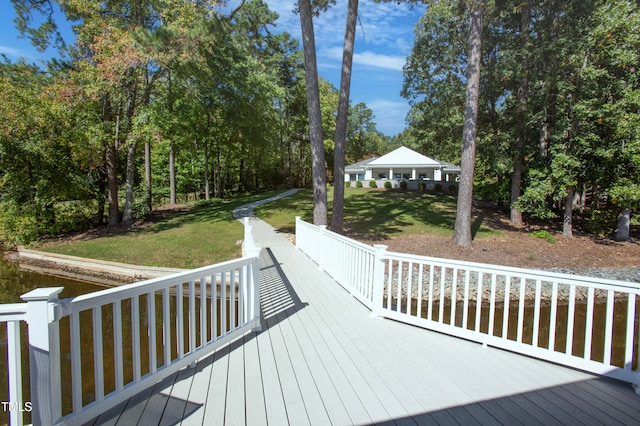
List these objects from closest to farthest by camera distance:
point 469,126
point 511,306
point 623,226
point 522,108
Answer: point 511,306 → point 469,126 → point 623,226 → point 522,108

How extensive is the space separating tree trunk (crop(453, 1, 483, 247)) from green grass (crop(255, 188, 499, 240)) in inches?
79.5

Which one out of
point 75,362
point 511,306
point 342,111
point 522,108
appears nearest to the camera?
point 75,362

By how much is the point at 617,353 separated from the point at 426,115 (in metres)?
12.6

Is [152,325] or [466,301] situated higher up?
[466,301]

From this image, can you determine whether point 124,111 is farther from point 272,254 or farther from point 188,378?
point 188,378

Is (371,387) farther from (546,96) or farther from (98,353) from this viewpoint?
(546,96)

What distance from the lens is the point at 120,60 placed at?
33.8ft

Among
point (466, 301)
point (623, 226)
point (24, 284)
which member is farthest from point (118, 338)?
point (623, 226)

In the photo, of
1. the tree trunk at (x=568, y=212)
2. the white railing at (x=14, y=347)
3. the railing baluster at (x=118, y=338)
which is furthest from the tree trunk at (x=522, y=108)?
the white railing at (x=14, y=347)

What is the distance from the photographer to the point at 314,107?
30.9 feet

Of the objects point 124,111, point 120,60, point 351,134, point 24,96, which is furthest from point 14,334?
point 351,134

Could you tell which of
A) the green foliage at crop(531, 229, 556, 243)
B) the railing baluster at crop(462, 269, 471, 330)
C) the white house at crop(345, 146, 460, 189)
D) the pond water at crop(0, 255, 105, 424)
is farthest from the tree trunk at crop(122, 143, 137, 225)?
the white house at crop(345, 146, 460, 189)

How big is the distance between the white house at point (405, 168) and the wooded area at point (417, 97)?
48.8ft

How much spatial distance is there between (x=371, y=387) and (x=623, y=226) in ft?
46.6
